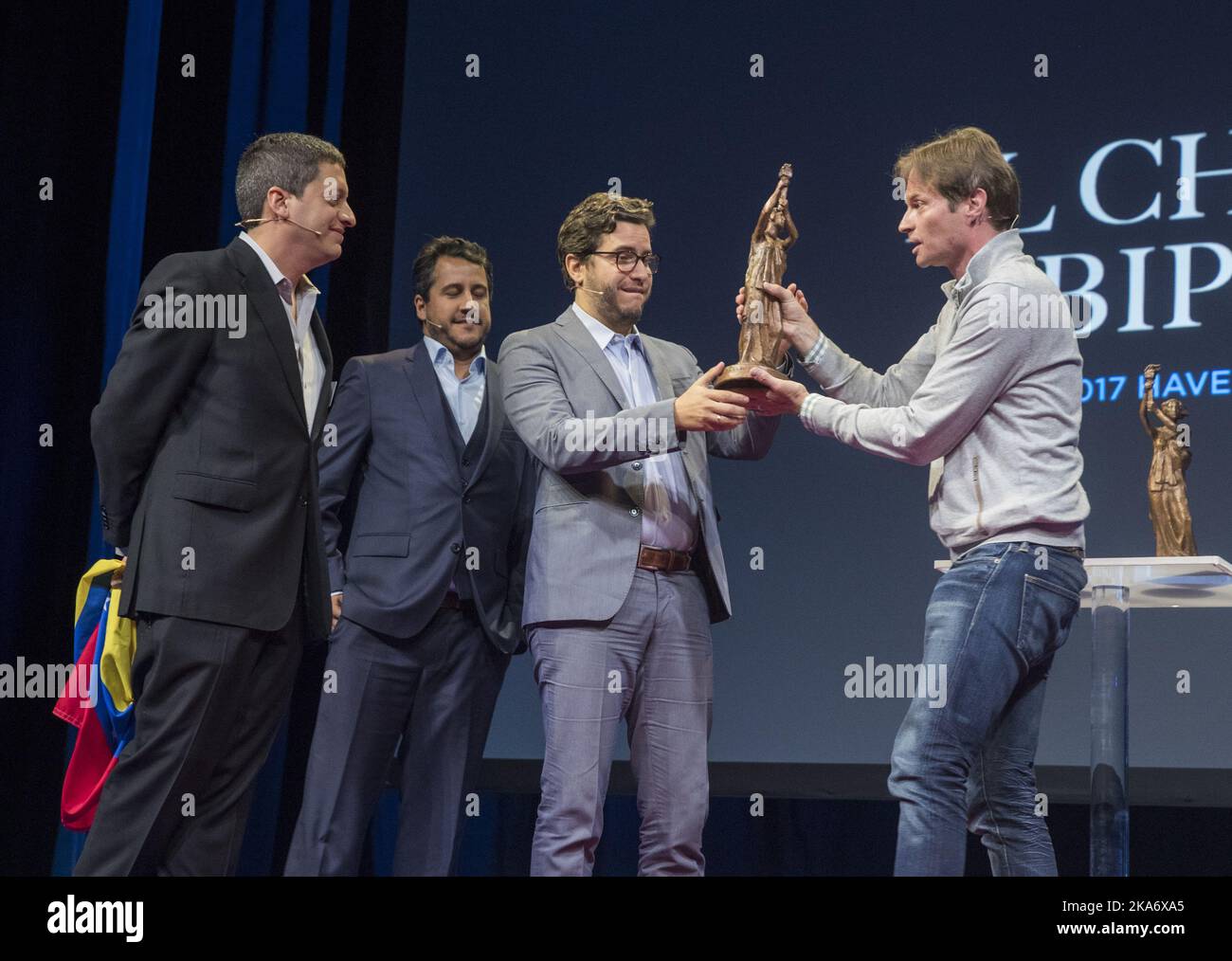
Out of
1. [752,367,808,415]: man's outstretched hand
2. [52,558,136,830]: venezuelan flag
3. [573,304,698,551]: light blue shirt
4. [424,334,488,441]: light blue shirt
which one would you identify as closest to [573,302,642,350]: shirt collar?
[573,304,698,551]: light blue shirt

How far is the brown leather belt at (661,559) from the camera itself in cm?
308

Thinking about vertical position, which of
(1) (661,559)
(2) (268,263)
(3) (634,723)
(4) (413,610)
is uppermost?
(2) (268,263)

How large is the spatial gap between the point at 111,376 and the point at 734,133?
3.32m

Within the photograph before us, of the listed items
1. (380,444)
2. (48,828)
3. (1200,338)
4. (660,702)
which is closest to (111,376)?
(380,444)

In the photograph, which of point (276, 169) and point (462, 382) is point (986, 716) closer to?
point (462, 382)

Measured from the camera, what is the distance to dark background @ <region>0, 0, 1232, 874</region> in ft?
14.1

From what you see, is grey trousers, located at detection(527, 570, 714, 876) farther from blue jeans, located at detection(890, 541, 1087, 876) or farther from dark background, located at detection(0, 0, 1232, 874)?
dark background, located at detection(0, 0, 1232, 874)

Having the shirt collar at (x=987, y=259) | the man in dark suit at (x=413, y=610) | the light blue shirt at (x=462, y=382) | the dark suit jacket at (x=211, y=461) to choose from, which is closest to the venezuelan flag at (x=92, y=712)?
the man in dark suit at (x=413, y=610)

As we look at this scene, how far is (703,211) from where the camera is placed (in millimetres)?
5617

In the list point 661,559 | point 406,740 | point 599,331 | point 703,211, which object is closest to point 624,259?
point 599,331

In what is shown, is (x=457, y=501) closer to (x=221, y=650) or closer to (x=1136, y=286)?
(x=221, y=650)

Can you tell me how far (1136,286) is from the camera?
494cm

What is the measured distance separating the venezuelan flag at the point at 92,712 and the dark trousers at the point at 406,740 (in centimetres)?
50

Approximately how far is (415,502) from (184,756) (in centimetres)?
104
